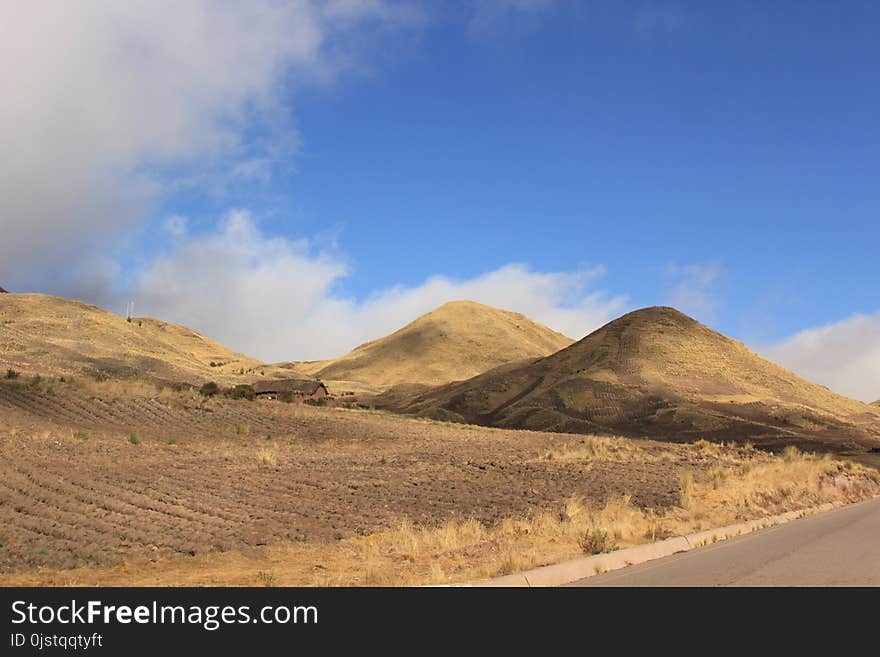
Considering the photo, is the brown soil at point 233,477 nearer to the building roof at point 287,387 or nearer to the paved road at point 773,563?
the paved road at point 773,563

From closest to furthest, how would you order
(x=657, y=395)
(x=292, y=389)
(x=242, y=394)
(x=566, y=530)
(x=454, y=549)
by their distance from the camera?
(x=454, y=549)
(x=566, y=530)
(x=242, y=394)
(x=292, y=389)
(x=657, y=395)

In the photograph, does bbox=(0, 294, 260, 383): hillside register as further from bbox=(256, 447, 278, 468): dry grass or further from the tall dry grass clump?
the tall dry grass clump

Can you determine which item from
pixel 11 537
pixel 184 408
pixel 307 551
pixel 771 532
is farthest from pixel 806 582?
pixel 184 408

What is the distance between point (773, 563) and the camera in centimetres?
1190

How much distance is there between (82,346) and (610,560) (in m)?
84.1

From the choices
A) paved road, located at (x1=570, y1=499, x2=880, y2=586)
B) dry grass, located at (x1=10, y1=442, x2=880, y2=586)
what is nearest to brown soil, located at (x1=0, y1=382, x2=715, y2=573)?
dry grass, located at (x1=10, y1=442, x2=880, y2=586)

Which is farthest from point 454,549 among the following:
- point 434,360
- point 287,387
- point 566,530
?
point 434,360

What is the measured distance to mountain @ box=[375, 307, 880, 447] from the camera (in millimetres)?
78625

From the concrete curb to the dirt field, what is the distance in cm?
468

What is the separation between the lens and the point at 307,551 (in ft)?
48.7

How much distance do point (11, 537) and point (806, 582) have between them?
41.6 ft

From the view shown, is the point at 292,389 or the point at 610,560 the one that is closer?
the point at 610,560

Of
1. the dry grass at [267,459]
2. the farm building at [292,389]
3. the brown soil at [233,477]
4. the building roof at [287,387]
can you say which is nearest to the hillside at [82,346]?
the building roof at [287,387]

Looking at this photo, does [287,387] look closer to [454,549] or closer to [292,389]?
[292,389]
